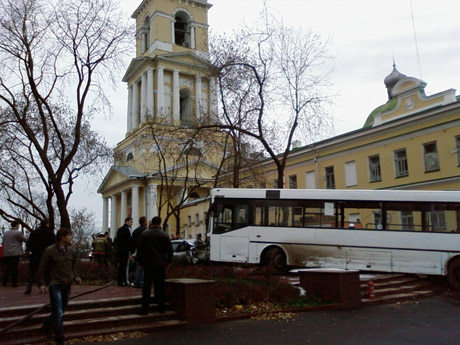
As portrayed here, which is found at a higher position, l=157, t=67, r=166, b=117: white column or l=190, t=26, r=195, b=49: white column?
l=190, t=26, r=195, b=49: white column

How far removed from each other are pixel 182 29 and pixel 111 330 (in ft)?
197

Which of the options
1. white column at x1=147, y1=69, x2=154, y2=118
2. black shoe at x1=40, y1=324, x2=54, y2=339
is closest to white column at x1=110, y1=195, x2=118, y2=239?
white column at x1=147, y1=69, x2=154, y2=118

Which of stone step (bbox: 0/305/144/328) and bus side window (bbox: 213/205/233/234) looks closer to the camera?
stone step (bbox: 0/305/144/328)

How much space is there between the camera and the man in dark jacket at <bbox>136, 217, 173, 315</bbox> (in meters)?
9.40

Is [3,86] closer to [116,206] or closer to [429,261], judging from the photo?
[429,261]

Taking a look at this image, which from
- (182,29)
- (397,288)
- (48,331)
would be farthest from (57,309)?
(182,29)

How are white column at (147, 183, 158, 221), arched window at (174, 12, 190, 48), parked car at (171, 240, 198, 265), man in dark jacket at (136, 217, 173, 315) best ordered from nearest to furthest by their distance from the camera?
man in dark jacket at (136, 217, 173, 315)
parked car at (171, 240, 198, 265)
white column at (147, 183, 158, 221)
arched window at (174, 12, 190, 48)

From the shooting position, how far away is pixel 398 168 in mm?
30375

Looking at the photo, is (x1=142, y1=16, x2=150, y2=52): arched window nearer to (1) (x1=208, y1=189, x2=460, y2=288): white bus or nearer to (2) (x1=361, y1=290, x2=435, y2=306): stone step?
(1) (x1=208, y1=189, x2=460, y2=288): white bus

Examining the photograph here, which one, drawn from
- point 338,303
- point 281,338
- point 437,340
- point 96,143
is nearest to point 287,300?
point 338,303

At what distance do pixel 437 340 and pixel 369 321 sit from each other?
1976mm

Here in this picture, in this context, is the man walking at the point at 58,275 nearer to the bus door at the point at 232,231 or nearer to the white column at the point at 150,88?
the bus door at the point at 232,231

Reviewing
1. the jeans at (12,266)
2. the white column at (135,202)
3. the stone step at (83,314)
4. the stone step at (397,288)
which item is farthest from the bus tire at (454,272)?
the white column at (135,202)

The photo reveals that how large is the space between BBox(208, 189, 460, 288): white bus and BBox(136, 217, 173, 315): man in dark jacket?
8103 mm
